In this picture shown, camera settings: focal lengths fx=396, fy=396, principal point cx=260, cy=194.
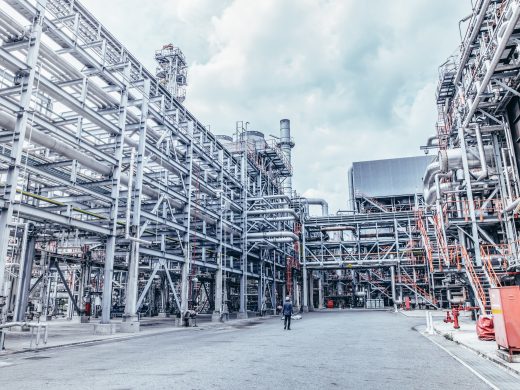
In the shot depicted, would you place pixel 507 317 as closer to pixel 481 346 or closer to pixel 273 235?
pixel 481 346

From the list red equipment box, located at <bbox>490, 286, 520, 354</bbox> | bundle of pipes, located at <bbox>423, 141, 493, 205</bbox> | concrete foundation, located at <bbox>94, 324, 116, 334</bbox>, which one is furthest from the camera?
bundle of pipes, located at <bbox>423, 141, 493, 205</bbox>

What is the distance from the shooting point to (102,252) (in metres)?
29.4

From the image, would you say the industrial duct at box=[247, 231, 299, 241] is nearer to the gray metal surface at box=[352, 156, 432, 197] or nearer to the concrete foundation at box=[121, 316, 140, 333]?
the concrete foundation at box=[121, 316, 140, 333]

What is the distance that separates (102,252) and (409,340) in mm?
23590

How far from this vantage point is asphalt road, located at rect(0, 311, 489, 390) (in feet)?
20.3

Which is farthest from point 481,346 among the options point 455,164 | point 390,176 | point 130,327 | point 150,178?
point 390,176

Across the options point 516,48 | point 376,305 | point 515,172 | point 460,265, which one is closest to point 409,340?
point 460,265

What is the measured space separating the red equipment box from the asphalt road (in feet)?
3.85

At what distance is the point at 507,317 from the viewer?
327 inches

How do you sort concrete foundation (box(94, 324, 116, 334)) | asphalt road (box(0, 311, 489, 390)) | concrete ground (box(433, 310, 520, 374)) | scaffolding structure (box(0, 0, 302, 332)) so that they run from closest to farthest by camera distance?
asphalt road (box(0, 311, 489, 390))
concrete ground (box(433, 310, 520, 374))
scaffolding structure (box(0, 0, 302, 332))
concrete foundation (box(94, 324, 116, 334))

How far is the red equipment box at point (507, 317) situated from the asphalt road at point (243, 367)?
1172mm

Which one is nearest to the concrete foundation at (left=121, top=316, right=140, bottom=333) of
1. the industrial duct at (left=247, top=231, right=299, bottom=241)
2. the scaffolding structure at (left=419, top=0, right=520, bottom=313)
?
the scaffolding structure at (left=419, top=0, right=520, bottom=313)

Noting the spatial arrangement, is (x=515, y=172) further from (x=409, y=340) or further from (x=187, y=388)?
(x=187, y=388)

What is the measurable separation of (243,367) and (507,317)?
5603mm
